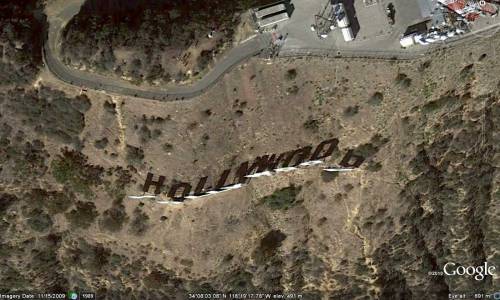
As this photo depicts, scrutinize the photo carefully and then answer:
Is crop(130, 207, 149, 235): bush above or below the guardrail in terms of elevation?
below

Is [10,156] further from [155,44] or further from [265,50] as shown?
[265,50]

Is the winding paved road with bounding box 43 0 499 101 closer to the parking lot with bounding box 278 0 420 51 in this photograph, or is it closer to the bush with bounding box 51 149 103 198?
the parking lot with bounding box 278 0 420 51

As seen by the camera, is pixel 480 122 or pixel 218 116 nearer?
pixel 218 116

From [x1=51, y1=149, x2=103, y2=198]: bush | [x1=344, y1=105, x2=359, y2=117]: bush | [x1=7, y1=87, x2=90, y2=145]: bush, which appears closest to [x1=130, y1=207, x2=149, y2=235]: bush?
[x1=51, y1=149, x2=103, y2=198]: bush

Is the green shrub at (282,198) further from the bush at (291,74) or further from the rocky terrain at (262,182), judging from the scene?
the bush at (291,74)

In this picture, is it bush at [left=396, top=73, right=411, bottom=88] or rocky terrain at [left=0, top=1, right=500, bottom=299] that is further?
bush at [left=396, top=73, right=411, bottom=88]

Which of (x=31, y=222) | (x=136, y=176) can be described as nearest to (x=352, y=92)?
(x=136, y=176)
